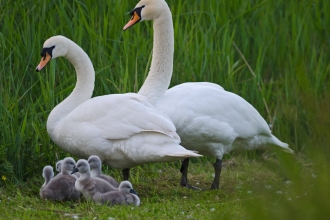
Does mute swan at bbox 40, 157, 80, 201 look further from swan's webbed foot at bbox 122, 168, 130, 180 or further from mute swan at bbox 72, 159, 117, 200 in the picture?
swan's webbed foot at bbox 122, 168, 130, 180

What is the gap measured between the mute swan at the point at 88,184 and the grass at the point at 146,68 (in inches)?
5.3

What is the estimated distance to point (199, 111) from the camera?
685 centimetres

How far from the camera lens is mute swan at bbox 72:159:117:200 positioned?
5.88 metres

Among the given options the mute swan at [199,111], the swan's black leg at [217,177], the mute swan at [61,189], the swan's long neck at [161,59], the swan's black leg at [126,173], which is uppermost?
the swan's long neck at [161,59]

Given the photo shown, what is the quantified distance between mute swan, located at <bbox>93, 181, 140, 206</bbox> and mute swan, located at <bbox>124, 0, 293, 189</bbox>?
1.08 m

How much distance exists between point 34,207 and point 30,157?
1252mm

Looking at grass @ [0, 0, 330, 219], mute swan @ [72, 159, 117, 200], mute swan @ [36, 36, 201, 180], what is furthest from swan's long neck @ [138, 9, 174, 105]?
mute swan @ [72, 159, 117, 200]

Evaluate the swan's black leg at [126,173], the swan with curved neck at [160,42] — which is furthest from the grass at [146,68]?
the swan with curved neck at [160,42]

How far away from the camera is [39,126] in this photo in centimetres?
728

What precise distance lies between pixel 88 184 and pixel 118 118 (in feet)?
2.22

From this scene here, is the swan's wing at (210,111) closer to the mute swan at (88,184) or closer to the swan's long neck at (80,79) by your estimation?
the swan's long neck at (80,79)

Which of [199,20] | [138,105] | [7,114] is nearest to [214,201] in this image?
[138,105]

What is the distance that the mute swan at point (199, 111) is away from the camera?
681 cm

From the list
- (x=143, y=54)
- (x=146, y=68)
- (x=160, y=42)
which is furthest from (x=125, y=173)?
(x=143, y=54)
